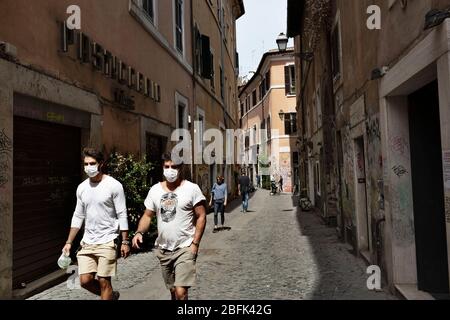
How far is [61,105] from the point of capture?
6594 millimetres

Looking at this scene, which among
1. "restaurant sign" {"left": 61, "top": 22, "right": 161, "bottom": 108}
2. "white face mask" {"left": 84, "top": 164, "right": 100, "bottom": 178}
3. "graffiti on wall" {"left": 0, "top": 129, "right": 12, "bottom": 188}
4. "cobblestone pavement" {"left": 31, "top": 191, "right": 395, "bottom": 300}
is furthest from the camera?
"restaurant sign" {"left": 61, "top": 22, "right": 161, "bottom": 108}

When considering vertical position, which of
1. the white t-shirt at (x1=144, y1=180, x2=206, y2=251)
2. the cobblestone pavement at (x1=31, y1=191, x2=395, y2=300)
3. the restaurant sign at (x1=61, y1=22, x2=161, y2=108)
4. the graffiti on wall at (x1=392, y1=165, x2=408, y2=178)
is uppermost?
the restaurant sign at (x1=61, y1=22, x2=161, y2=108)

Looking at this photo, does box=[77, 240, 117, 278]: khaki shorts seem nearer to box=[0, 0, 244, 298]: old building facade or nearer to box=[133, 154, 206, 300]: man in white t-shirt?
box=[133, 154, 206, 300]: man in white t-shirt

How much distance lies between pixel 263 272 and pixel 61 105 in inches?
158

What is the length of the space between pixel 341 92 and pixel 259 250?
3710 mm

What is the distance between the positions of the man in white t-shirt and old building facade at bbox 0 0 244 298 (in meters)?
2.13

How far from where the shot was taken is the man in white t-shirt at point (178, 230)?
421 cm

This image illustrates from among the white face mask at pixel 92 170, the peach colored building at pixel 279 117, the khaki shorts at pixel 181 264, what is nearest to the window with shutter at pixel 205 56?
the white face mask at pixel 92 170

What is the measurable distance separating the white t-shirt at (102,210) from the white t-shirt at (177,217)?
57 centimetres

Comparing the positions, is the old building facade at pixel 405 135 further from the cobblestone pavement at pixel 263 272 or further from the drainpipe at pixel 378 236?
the cobblestone pavement at pixel 263 272

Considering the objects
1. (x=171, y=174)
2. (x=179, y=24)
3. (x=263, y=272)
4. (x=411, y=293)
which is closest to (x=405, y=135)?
(x=411, y=293)

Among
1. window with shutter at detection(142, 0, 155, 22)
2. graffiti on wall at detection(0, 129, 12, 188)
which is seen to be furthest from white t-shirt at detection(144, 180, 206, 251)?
window with shutter at detection(142, 0, 155, 22)

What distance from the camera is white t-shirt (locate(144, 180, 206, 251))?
166 inches
